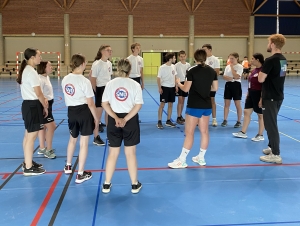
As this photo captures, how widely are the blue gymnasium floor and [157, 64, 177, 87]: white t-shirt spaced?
2.06 m

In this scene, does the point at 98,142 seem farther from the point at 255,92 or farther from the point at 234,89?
the point at 234,89

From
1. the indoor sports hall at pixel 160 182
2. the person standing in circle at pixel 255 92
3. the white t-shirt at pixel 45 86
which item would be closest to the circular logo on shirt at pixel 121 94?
the indoor sports hall at pixel 160 182

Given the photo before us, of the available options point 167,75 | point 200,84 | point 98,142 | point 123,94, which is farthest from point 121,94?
point 167,75

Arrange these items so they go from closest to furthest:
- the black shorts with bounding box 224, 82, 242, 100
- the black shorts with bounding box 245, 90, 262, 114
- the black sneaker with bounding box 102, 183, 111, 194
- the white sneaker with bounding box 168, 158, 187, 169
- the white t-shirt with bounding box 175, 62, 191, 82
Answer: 1. the black sneaker with bounding box 102, 183, 111, 194
2. the white sneaker with bounding box 168, 158, 187, 169
3. the black shorts with bounding box 245, 90, 262, 114
4. the black shorts with bounding box 224, 82, 242, 100
5. the white t-shirt with bounding box 175, 62, 191, 82

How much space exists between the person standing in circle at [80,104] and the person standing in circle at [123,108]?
1.78 ft

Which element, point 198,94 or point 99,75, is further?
point 99,75

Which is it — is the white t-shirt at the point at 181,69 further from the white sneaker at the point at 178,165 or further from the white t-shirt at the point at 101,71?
the white sneaker at the point at 178,165

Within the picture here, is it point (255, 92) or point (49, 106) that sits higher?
point (255, 92)

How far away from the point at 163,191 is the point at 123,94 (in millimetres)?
1383

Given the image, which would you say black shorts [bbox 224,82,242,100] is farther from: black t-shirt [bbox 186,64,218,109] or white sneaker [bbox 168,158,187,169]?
white sneaker [bbox 168,158,187,169]

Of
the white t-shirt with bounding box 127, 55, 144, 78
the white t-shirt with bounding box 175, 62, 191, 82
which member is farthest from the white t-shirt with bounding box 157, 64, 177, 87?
the white t-shirt with bounding box 127, 55, 144, 78

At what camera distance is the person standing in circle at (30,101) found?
14.7 feet

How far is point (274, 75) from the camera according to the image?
508 cm

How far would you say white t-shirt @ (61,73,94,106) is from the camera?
14.2 feet
